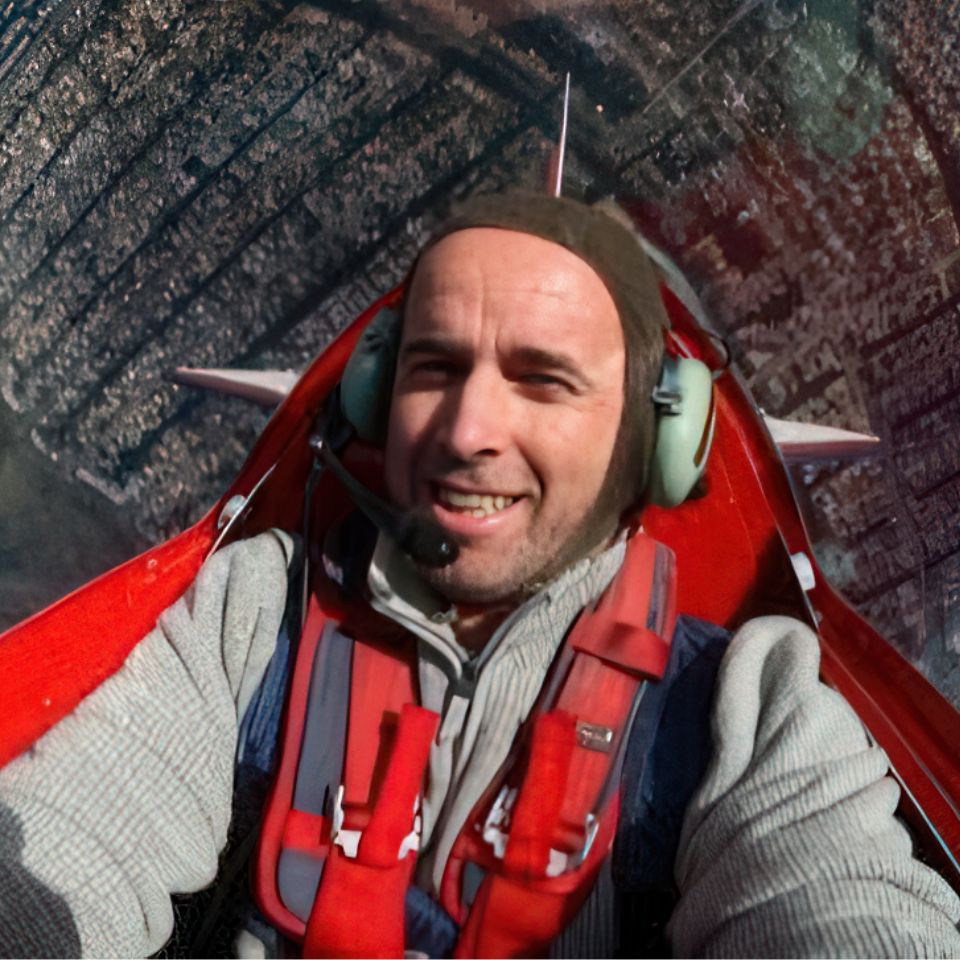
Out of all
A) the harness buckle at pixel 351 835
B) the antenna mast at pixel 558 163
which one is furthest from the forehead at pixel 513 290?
the harness buckle at pixel 351 835

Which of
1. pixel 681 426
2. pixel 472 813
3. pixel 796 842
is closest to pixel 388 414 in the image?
pixel 681 426

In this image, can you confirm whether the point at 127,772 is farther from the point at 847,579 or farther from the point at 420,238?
the point at 847,579

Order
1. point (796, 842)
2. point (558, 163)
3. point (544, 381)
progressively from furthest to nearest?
point (558, 163) → point (544, 381) → point (796, 842)

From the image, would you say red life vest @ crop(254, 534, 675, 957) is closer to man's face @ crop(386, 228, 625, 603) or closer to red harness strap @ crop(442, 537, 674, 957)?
red harness strap @ crop(442, 537, 674, 957)

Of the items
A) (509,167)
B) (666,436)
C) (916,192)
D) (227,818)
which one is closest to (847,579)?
(666,436)

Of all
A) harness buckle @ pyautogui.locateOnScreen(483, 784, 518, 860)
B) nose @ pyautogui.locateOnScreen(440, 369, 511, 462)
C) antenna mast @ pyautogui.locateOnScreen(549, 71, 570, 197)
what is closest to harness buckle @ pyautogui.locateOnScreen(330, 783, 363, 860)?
harness buckle @ pyautogui.locateOnScreen(483, 784, 518, 860)

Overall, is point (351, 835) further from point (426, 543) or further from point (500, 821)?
point (426, 543)

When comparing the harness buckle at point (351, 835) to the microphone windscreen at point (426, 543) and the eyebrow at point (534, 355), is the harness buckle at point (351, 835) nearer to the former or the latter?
the microphone windscreen at point (426, 543)
